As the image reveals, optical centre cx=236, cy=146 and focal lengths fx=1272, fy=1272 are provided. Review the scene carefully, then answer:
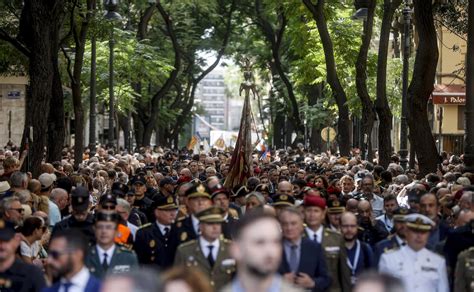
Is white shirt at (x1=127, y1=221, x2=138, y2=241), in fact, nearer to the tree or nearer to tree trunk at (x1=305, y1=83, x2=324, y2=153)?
the tree

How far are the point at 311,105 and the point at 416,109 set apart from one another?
30005 mm

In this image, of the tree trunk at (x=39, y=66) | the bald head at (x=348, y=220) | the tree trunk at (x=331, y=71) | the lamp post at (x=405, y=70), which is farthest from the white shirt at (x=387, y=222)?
the tree trunk at (x=331, y=71)

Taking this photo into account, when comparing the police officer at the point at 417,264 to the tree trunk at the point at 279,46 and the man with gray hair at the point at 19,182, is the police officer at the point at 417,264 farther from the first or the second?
the tree trunk at the point at 279,46

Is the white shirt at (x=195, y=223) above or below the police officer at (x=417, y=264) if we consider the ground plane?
above

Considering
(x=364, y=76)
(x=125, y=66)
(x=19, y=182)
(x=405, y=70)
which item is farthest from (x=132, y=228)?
(x=125, y=66)

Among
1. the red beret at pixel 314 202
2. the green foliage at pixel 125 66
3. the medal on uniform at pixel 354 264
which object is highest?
the green foliage at pixel 125 66

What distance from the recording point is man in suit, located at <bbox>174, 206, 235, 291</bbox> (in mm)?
10602

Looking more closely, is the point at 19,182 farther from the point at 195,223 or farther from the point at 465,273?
the point at 465,273

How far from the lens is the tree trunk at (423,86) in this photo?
2462 cm

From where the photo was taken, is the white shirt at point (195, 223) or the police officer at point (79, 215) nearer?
the white shirt at point (195, 223)

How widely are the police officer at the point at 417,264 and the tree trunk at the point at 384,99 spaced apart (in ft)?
70.3

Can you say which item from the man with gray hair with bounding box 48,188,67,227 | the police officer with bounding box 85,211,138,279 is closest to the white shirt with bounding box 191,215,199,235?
the police officer with bounding box 85,211,138,279

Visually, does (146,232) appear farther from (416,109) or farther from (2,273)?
(416,109)

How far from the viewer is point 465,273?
11375 mm
